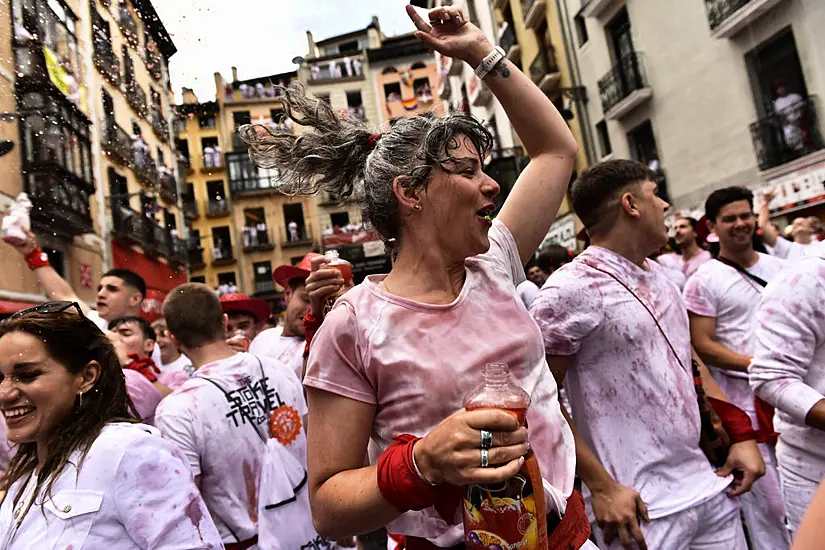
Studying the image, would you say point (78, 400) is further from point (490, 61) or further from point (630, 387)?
point (630, 387)

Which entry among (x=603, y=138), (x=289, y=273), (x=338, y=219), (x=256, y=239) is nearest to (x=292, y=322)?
(x=289, y=273)

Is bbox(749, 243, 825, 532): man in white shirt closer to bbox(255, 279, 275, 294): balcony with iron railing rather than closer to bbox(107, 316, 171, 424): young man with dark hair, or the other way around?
bbox(107, 316, 171, 424): young man with dark hair

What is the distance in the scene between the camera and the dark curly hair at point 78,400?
1.77 metres

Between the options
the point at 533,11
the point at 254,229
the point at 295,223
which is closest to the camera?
the point at 533,11

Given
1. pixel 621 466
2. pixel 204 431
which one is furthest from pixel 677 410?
pixel 204 431

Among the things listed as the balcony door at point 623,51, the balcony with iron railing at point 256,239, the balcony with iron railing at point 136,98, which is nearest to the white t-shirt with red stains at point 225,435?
the balcony with iron railing at point 136,98

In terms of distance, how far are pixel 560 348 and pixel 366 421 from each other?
3.79 ft

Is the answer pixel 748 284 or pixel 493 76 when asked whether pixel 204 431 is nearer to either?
pixel 493 76

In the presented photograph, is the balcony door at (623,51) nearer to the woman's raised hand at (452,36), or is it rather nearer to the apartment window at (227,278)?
the woman's raised hand at (452,36)

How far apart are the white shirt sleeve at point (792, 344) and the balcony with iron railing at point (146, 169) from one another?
5271 mm

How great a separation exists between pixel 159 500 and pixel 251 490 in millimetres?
1228

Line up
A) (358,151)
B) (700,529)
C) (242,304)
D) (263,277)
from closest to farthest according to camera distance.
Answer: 1. (358,151)
2. (700,529)
3. (242,304)
4. (263,277)

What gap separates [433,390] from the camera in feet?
4.53

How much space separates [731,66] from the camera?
1222 cm
